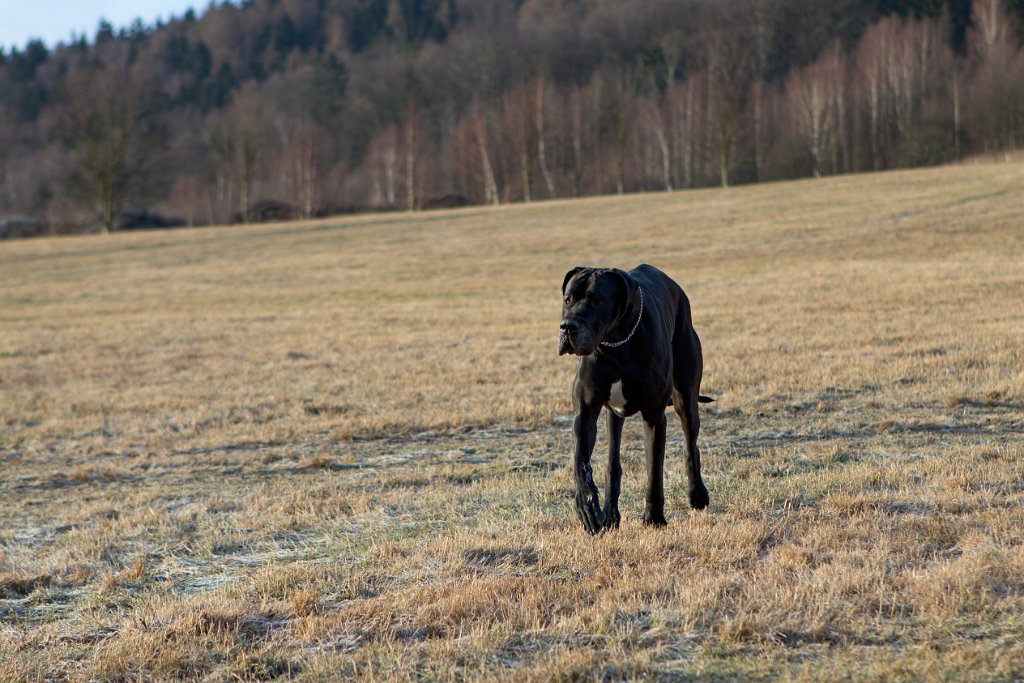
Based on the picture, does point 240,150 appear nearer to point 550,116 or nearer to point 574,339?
point 550,116

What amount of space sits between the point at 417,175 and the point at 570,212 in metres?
25.9

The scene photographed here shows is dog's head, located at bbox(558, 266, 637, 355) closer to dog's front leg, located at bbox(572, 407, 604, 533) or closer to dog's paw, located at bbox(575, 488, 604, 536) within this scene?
dog's front leg, located at bbox(572, 407, 604, 533)

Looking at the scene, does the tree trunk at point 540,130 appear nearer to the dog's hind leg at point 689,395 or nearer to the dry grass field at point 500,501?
the dry grass field at point 500,501

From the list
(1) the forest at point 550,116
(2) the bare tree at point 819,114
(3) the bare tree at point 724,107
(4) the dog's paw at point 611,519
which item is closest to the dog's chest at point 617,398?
(4) the dog's paw at point 611,519

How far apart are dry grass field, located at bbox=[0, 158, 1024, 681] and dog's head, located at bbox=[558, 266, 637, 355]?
110 centimetres

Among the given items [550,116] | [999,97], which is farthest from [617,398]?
[550,116]

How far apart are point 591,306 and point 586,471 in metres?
0.95

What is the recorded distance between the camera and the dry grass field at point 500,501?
4.03 m

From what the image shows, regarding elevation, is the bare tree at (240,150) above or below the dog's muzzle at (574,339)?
above

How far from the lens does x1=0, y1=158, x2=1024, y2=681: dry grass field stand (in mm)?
4031

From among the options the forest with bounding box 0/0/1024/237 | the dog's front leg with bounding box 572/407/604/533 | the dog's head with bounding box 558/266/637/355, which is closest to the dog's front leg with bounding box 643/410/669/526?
the dog's front leg with bounding box 572/407/604/533

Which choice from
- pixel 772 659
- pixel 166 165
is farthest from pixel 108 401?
pixel 166 165

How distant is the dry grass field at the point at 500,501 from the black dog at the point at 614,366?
30cm

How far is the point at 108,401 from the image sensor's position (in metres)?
13.6
